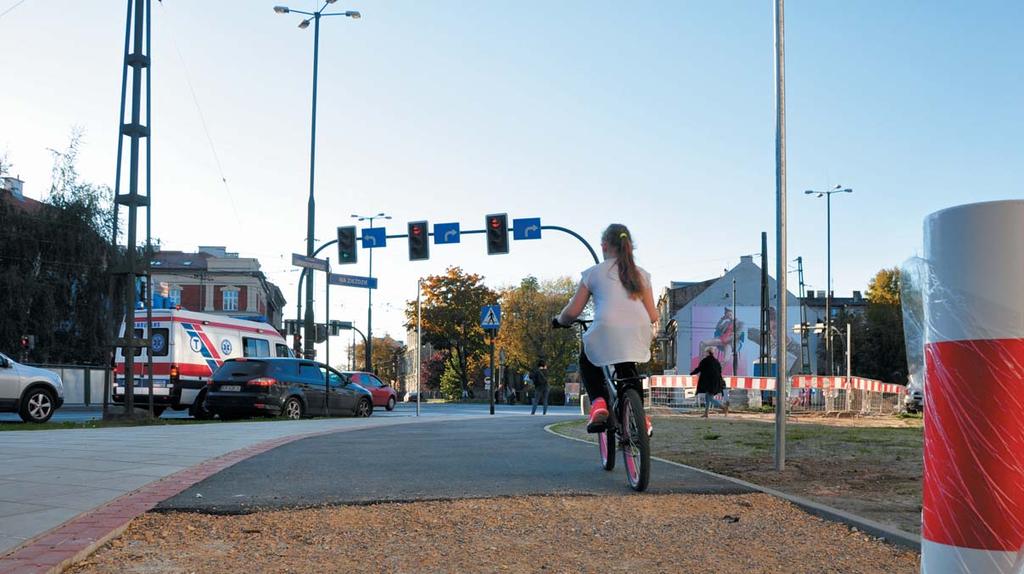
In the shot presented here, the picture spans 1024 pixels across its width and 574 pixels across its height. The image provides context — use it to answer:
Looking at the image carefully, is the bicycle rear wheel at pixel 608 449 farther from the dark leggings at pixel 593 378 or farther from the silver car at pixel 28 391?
the silver car at pixel 28 391

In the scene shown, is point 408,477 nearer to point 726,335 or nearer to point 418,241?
point 418,241

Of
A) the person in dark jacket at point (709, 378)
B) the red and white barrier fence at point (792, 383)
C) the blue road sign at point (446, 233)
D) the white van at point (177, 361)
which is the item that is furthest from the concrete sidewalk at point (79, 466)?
the red and white barrier fence at point (792, 383)

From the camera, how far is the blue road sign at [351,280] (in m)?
27.3

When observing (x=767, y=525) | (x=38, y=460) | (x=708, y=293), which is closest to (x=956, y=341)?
(x=767, y=525)

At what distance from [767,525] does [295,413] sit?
A: 17656mm

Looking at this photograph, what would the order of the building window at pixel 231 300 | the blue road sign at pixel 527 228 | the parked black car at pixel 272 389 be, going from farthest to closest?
the building window at pixel 231 300
the blue road sign at pixel 527 228
the parked black car at pixel 272 389

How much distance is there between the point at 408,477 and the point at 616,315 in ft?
6.19

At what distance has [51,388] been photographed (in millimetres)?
17781

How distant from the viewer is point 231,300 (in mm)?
91625

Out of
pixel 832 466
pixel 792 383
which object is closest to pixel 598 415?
pixel 832 466

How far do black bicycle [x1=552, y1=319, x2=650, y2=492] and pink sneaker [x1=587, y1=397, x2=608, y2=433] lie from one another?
45mm

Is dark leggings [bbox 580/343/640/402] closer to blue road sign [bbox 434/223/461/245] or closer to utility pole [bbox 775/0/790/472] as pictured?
utility pole [bbox 775/0/790/472]

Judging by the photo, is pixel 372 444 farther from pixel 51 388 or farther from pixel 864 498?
pixel 51 388

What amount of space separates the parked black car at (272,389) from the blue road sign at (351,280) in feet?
17.2
